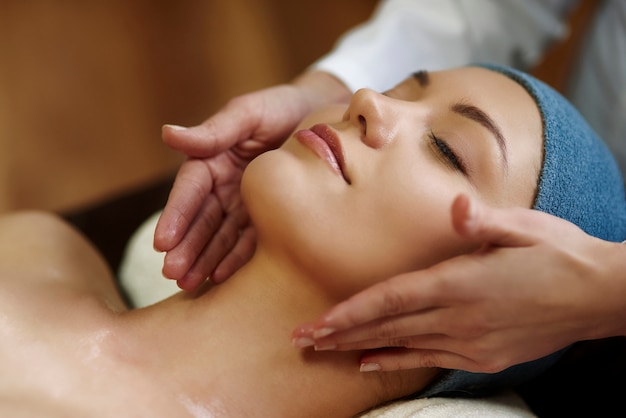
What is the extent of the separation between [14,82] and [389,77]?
1.55 metres

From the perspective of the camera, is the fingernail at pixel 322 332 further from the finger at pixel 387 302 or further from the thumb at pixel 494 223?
the thumb at pixel 494 223

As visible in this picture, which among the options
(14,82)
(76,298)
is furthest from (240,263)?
(14,82)

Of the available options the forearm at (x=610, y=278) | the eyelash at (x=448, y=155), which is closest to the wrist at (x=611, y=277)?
the forearm at (x=610, y=278)

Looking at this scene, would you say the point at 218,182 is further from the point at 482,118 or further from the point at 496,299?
the point at 496,299

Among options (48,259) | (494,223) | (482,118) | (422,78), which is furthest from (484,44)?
(48,259)

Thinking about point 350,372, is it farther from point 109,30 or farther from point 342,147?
point 109,30

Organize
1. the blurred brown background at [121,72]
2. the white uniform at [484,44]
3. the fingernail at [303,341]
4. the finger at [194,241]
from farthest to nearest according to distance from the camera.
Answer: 1. the blurred brown background at [121,72]
2. the white uniform at [484,44]
3. the finger at [194,241]
4. the fingernail at [303,341]

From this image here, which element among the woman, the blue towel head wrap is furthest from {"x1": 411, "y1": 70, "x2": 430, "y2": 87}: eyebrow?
the blue towel head wrap

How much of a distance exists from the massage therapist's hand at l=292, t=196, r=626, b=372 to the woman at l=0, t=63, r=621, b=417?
3.9 inches

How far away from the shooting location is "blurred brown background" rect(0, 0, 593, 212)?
7.33 feet

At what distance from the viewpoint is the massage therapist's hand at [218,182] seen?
1082mm

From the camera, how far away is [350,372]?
3.20 ft

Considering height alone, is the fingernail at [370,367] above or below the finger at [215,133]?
below

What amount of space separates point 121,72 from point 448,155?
6.14 feet
